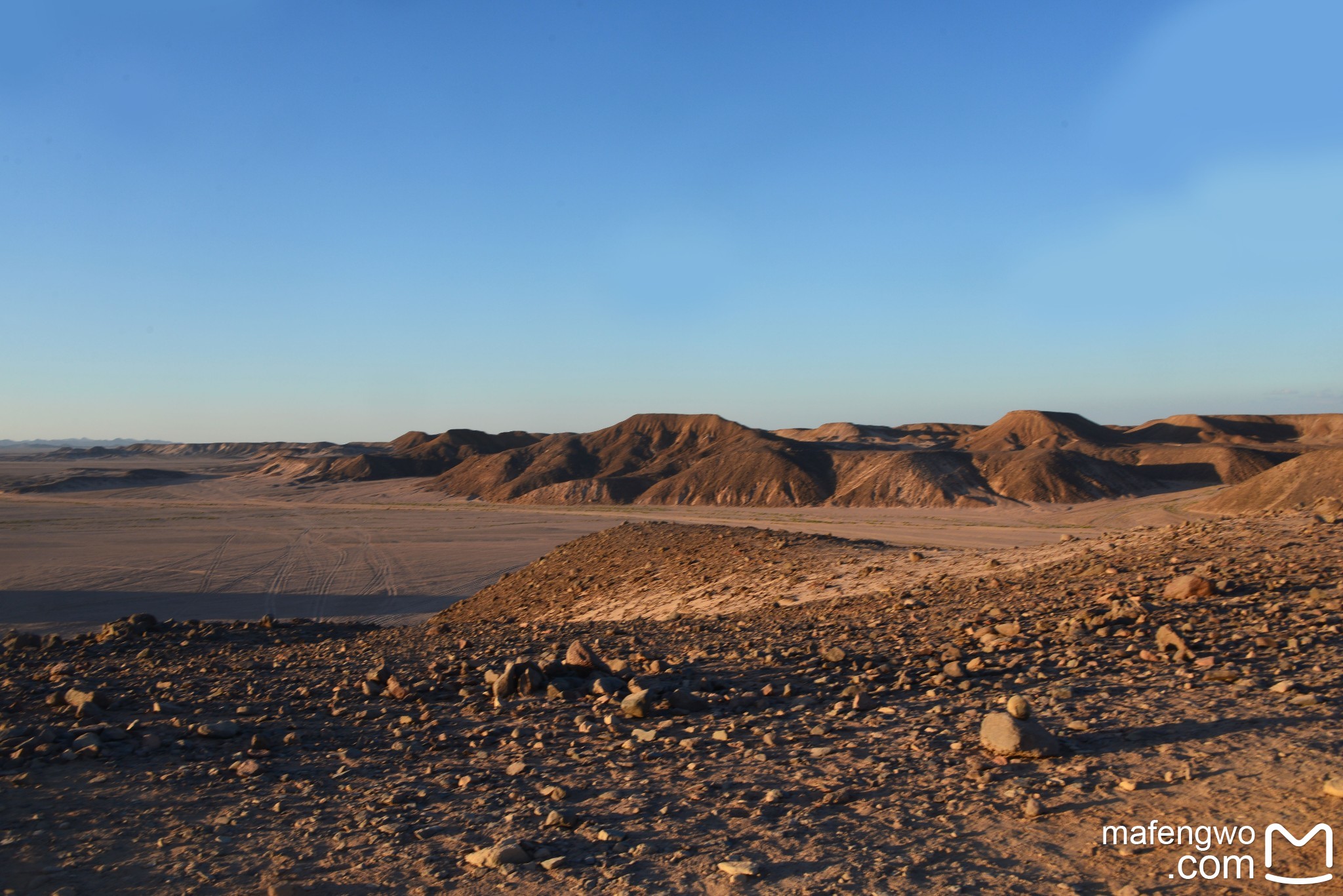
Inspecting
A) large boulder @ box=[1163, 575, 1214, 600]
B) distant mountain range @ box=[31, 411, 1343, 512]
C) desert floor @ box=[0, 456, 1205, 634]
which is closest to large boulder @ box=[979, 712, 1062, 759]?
large boulder @ box=[1163, 575, 1214, 600]

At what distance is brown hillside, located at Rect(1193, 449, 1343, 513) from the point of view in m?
39.2

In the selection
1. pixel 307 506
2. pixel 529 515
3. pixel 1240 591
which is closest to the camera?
pixel 1240 591

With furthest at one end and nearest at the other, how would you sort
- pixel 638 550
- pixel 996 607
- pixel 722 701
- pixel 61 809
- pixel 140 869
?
Answer: pixel 638 550
pixel 996 607
pixel 722 701
pixel 61 809
pixel 140 869

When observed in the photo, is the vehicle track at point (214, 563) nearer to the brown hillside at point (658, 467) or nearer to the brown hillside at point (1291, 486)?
the brown hillside at point (658, 467)

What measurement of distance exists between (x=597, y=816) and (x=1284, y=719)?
14.9ft

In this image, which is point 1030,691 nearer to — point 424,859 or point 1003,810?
point 1003,810

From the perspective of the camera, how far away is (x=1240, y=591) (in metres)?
9.11

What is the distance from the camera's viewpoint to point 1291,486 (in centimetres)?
4097

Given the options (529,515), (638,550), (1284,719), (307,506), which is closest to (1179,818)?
(1284,719)

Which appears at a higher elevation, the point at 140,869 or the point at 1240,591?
the point at 1240,591

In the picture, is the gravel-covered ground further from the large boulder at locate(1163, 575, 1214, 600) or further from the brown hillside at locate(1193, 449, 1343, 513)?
the brown hillside at locate(1193, 449, 1343, 513)

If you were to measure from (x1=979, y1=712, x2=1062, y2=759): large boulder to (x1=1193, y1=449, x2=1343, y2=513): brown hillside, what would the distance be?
40.5 m

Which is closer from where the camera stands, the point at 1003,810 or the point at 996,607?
the point at 1003,810

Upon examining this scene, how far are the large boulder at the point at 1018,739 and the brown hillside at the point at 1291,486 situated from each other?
133 ft
